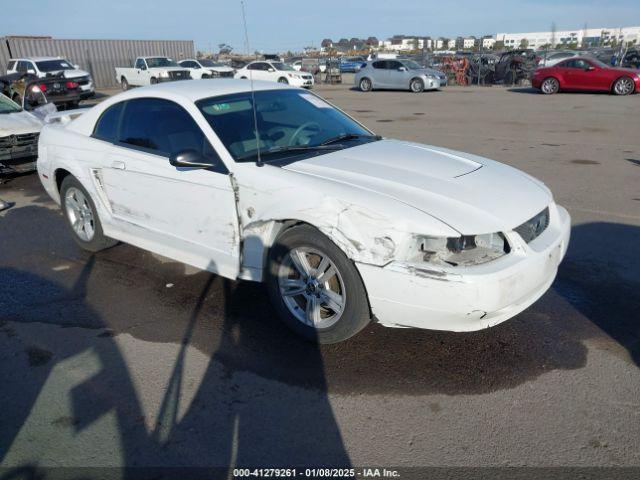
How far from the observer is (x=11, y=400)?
314cm

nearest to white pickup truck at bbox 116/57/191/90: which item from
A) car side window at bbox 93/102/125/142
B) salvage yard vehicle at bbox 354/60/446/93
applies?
salvage yard vehicle at bbox 354/60/446/93

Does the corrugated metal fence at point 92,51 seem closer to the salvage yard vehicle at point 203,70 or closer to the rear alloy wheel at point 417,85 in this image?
the salvage yard vehicle at point 203,70

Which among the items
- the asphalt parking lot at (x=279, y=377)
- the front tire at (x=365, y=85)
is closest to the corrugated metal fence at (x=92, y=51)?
the front tire at (x=365, y=85)

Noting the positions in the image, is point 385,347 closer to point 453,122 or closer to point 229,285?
point 229,285

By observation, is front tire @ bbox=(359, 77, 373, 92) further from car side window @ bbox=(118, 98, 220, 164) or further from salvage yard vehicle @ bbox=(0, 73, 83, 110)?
car side window @ bbox=(118, 98, 220, 164)

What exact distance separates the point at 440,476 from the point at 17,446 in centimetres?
214

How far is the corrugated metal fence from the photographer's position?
3088 cm

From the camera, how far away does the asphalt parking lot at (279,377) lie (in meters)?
2.70

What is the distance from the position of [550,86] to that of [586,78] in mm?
1383

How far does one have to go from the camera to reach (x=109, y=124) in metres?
4.88

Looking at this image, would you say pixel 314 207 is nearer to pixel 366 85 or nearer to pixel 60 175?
pixel 60 175

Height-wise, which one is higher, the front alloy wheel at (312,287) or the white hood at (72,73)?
the white hood at (72,73)

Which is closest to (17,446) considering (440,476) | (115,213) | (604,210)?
(440,476)

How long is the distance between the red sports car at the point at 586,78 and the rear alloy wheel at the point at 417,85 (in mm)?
4965
